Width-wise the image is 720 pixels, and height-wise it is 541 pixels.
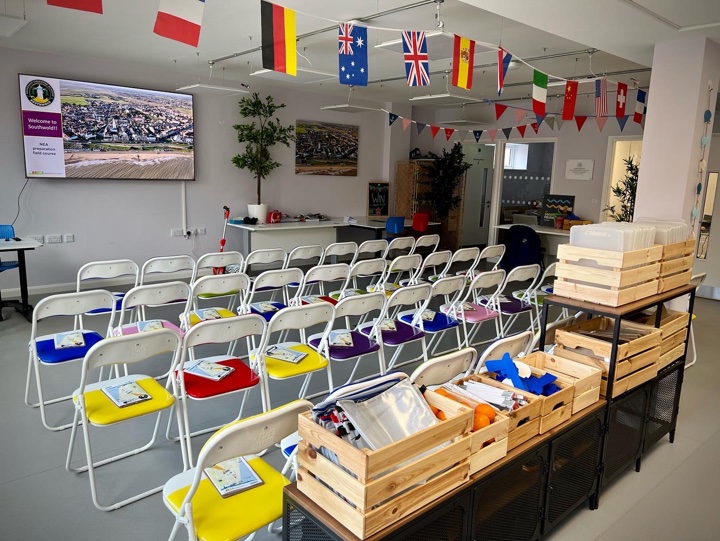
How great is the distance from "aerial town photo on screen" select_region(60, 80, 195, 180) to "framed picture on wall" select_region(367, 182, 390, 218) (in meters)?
3.88

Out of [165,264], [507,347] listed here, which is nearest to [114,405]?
[507,347]

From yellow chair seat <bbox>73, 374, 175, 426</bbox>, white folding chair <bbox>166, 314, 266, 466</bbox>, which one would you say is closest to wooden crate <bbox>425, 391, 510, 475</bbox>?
white folding chair <bbox>166, 314, 266, 466</bbox>

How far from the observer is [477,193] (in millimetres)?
12055

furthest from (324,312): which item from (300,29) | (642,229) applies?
(300,29)

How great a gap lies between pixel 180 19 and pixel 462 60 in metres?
2.50

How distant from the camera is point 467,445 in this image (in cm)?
190

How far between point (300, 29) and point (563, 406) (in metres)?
4.59

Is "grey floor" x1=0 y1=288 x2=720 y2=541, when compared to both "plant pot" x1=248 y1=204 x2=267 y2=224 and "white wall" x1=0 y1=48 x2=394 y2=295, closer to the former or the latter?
"white wall" x1=0 y1=48 x2=394 y2=295

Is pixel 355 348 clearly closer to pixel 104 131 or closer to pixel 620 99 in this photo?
pixel 620 99

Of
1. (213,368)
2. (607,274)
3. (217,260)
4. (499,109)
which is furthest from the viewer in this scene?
(499,109)

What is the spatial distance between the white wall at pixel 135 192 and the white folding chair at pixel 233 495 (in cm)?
641

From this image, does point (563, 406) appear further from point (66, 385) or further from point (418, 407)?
point (66, 385)

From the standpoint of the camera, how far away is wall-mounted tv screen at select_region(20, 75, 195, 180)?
696 centimetres

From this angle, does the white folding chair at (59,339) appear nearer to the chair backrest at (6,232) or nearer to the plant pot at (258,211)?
the chair backrest at (6,232)
